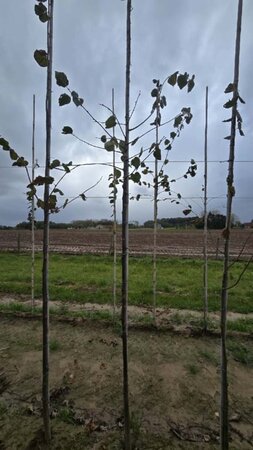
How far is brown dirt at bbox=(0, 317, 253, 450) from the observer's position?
111 inches

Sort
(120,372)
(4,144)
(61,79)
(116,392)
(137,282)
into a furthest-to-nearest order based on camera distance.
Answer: (137,282) → (120,372) → (116,392) → (4,144) → (61,79)

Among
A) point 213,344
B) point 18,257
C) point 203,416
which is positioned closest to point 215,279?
point 213,344

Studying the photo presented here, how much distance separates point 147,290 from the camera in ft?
27.2

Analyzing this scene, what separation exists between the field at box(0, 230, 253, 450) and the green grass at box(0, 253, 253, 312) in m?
0.07

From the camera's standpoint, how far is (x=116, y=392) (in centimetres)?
354

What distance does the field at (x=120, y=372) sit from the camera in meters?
2.87

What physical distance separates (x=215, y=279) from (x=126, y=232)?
26.6 ft

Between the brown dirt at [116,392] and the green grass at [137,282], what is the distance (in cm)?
186

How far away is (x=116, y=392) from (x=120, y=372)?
0.44 metres

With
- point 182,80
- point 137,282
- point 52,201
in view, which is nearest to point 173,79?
point 182,80

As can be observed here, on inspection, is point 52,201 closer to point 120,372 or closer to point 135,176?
point 135,176

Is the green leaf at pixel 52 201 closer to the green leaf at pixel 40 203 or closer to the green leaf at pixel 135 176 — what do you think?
the green leaf at pixel 40 203

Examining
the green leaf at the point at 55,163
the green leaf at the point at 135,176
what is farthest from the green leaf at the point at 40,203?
the green leaf at the point at 135,176

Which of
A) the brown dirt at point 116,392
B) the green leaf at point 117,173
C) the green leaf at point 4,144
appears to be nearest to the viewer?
the green leaf at point 4,144
